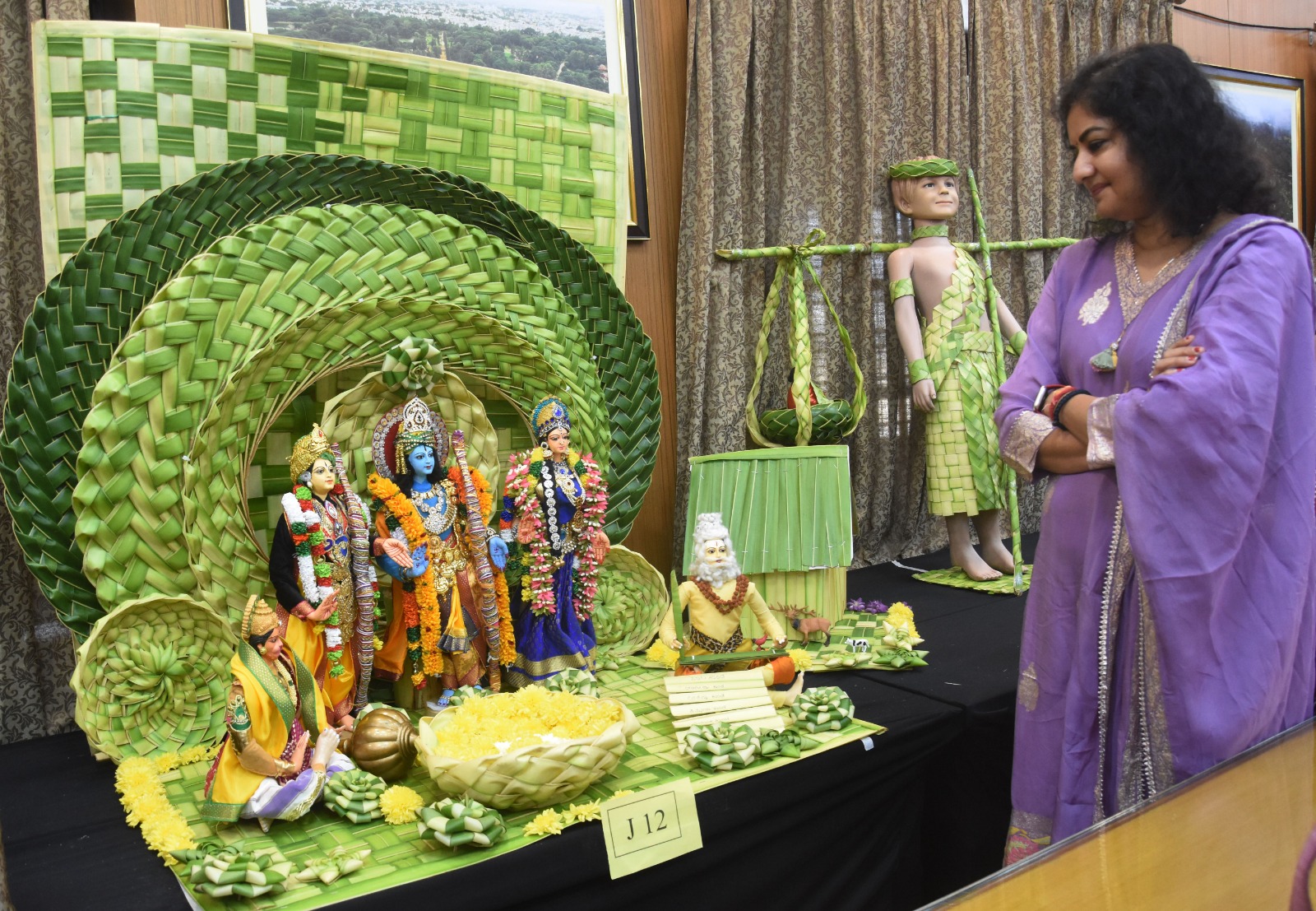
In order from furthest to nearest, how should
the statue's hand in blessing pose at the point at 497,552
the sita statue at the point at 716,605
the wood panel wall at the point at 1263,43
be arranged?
the wood panel wall at the point at 1263,43
the sita statue at the point at 716,605
the statue's hand in blessing pose at the point at 497,552

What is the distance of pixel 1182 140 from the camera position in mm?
1623

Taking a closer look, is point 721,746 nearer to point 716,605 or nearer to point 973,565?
point 716,605

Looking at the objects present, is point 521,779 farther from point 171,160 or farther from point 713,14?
point 713,14

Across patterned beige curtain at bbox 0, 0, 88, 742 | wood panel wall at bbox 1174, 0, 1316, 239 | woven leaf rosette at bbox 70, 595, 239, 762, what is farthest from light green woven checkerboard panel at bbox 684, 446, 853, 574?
wood panel wall at bbox 1174, 0, 1316, 239

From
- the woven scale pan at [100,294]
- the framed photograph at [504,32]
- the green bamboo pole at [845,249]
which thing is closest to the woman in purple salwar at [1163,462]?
the green bamboo pole at [845,249]

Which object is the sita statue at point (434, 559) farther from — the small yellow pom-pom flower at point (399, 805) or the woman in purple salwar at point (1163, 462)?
the woman in purple salwar at point (1163, 462)

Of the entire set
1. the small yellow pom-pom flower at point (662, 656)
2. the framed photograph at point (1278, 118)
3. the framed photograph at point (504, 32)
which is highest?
the framed photograph at point (1278, 118)

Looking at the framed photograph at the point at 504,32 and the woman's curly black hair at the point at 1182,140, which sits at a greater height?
the framed photograph at the point at 504,32

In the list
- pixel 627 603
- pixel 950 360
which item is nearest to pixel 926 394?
pixel 950 360

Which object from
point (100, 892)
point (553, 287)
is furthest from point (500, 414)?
point (100, 892)

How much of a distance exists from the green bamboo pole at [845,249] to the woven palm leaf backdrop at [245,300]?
783 mm

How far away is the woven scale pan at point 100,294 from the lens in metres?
1.78

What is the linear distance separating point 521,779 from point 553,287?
4.08 feet

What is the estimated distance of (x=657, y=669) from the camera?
233 centimetres
